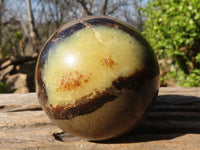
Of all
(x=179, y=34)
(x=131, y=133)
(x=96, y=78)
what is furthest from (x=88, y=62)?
(x=179, y=34)

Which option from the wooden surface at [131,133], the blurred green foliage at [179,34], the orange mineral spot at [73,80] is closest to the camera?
the orange mineral spot at [73,80]

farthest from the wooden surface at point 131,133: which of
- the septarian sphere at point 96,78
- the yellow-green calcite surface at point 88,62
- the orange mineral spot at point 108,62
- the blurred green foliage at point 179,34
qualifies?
the blurred green foliage at point 179,34

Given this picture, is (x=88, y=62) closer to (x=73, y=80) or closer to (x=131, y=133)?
(x=73, y=80)

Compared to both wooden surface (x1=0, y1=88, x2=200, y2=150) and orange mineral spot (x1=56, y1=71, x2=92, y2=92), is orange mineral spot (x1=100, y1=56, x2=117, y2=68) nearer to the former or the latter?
orange mineral spot (x1=56, y1=71, x2=92, y2=92)

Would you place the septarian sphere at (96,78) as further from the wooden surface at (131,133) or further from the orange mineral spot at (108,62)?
the wooden surface at (131,133)

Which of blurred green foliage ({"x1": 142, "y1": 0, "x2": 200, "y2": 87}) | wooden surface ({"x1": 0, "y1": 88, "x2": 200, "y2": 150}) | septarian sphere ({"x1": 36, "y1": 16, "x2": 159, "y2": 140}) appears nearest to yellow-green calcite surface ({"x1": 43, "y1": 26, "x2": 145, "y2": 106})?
septarian sphere ({"x1": 36, "y1": 16, "x2": 159, "y2": 140})

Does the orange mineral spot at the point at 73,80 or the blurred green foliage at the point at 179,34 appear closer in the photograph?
the orange mineral spot at the point at 73,80
